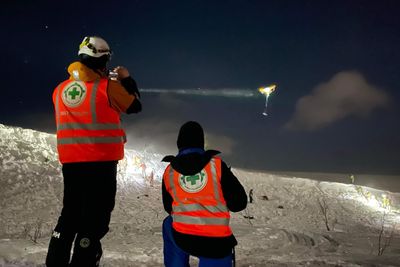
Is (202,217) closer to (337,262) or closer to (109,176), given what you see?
(109,176)

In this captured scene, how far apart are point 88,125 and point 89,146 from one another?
21 cm

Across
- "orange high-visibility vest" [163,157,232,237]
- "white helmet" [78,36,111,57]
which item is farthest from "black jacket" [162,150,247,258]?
"white helmet" [78,36,111,57]

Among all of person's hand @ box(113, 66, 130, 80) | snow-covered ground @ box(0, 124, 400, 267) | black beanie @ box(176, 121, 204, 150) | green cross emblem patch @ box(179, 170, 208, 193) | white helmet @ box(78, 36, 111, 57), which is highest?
white helmet @ box(78, 36, 111, 57)

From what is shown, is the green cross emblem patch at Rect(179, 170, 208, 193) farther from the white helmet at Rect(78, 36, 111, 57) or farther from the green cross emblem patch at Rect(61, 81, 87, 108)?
the white helmet at Rect(78, 36, 111, 57)

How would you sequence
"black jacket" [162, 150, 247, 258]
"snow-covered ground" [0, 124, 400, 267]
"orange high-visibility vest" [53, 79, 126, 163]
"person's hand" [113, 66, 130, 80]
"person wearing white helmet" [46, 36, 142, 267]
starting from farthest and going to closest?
1. "snow-covered ground" [0, 124, 400, 267]
2. "person's hand" [113, 66, 130, 80]
3. "orange high-visibility vest" [53, 79, 126, 163]
4. "person wearing white helmet" [46, 36, 142, 267]
5. "black jacket" [162, 150, 247, 258]

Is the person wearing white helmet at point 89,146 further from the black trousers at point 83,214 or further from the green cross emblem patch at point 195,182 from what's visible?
the green cross emblem patch at point 195,182

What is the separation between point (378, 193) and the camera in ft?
74.7

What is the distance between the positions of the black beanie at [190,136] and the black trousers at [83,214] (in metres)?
0.71

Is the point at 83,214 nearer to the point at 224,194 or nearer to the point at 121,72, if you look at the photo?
the point at 224,194

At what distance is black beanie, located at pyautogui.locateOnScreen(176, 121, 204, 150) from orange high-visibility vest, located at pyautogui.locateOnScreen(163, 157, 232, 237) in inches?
9.4

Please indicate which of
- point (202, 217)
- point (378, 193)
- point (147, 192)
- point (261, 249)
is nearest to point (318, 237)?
point (261, 249)

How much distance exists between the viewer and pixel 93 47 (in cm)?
358

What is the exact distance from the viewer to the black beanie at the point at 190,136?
10.9ft

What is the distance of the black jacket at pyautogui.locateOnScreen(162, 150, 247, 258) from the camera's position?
309 cm
